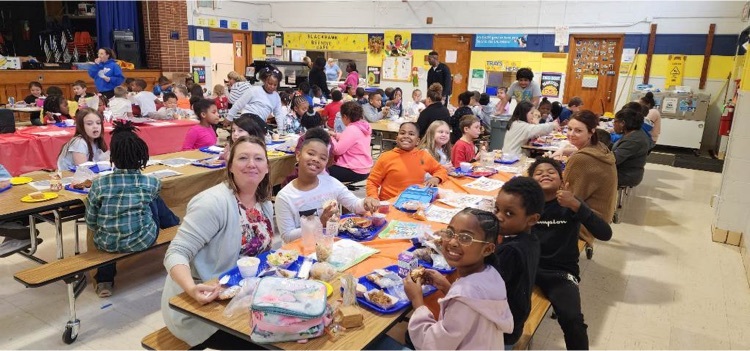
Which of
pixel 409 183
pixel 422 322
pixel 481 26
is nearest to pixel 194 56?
pixel 481 26

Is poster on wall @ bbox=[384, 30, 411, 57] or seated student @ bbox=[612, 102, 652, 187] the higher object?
poster on wall @ bbox=[384, 30, 411, 57]

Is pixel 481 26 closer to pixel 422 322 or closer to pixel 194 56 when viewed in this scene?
pixel 194 56

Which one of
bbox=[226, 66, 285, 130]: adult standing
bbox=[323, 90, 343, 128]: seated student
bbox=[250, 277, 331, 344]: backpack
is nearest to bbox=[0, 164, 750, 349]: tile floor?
bbox=[250, 277, 331, 344]: backpack

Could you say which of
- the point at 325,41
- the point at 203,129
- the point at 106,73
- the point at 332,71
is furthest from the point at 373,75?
the point at 203,129

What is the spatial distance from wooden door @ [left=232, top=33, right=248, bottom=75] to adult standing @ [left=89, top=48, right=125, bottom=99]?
246 inches

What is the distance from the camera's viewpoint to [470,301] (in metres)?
1.75

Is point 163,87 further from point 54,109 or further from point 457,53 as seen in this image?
point 457,53

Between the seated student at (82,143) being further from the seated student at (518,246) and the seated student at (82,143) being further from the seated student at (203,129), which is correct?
the seated student at (518,246)

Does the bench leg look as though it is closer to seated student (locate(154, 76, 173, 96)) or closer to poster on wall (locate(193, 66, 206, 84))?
seated student (locate(154, 76, 173, 96))

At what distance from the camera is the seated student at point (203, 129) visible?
5.29 m

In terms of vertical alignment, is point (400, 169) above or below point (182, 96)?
below

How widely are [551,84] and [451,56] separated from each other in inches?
108

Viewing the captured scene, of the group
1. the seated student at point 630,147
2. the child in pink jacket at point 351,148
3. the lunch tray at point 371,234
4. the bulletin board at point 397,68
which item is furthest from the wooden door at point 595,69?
the lunch tray at point 371,234

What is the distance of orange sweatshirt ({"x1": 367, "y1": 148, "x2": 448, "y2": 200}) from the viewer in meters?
4.05
